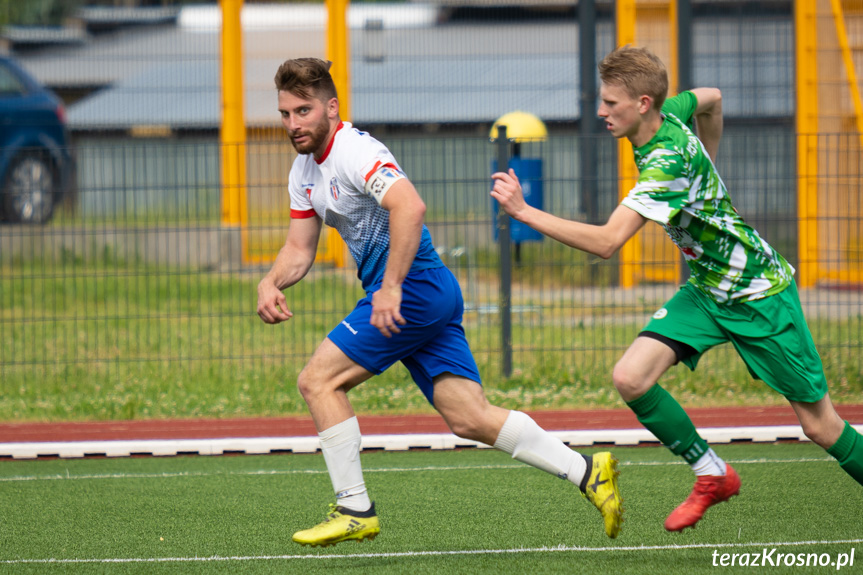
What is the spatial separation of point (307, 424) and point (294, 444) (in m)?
0.99

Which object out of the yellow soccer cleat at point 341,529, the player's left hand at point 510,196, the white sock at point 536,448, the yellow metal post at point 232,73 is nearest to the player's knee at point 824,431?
the white sock at point 536,448

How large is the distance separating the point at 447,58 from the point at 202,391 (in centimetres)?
1016

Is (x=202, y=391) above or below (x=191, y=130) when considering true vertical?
below

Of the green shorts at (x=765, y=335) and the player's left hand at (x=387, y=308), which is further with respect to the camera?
the green shorts at (x=765, y=335)

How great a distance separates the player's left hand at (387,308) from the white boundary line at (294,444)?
3.14 metres

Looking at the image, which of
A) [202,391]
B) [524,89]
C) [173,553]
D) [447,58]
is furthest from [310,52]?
[173,553]

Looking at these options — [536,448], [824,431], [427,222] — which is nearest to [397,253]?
[536,448]

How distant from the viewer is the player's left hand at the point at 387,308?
4.23 m

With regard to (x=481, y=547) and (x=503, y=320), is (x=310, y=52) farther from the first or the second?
(x=481, y=547)

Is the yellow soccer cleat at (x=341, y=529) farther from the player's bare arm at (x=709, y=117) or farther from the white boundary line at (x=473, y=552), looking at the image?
the player's bare arm at (x=709, y=117)

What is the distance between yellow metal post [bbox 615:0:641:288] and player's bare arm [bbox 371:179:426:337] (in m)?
6.07

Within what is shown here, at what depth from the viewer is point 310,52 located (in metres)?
16.8

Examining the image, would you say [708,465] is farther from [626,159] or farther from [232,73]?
[232,73]

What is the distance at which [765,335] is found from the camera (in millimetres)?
4480
